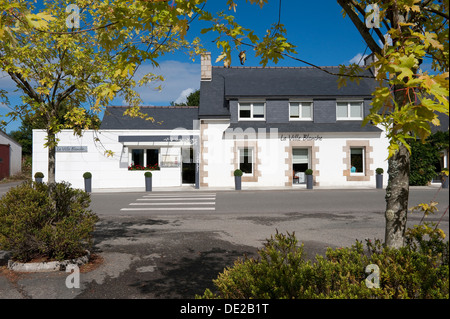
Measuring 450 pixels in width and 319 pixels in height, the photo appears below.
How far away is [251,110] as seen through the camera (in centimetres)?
2042

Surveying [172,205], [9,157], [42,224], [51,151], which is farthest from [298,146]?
[9,157]

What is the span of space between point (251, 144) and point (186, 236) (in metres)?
13.0

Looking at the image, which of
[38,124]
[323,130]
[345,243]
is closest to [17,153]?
[323,130]

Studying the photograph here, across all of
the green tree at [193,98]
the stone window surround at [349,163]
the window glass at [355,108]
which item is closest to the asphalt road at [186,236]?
the stone window surround at [349,163]

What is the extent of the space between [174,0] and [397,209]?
2.49m

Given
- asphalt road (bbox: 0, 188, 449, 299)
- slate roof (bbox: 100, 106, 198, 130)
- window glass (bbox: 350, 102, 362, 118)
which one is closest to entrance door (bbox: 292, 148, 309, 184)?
window glass (bbox: 350, 102, 362, 118)

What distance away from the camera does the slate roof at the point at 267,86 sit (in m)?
20.2

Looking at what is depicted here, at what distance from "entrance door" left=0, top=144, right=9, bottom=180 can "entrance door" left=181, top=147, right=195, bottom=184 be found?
21099 mm

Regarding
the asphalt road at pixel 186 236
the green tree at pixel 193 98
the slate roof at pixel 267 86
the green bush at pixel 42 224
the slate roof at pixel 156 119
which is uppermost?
the green tree at pixel 193 98

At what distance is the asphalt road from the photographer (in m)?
4.45

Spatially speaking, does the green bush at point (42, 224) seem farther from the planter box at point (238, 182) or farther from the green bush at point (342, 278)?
the planter box at point (238, 182)

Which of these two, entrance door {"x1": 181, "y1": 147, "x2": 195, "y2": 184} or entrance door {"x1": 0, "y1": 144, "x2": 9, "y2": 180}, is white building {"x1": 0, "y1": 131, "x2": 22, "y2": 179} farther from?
entrance door {"x1": 181, "y1": 147, "x2": 195, "y2": 184}

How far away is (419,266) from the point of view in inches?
89.7

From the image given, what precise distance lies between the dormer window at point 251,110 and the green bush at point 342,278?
59.3 ft
